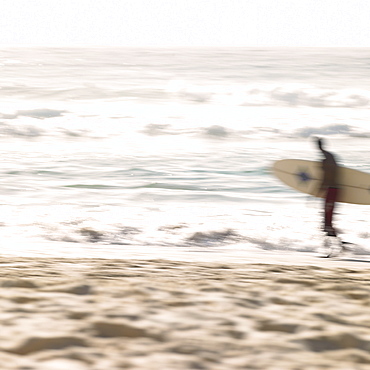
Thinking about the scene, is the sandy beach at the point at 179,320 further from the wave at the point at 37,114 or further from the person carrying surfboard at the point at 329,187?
the wave at the point at 37,114

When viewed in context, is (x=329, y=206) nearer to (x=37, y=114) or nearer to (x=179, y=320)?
(x=179, y=320)

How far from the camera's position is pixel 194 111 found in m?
101

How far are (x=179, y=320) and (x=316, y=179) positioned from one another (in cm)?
765

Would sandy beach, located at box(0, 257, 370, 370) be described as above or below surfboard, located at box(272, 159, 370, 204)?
above

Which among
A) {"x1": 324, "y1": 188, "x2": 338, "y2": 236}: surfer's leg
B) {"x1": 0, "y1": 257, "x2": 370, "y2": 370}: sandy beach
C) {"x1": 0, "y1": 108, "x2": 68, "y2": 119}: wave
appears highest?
{"x1": 0, "y1": 257, "x2": 370, "y2": 370}: sandy beach

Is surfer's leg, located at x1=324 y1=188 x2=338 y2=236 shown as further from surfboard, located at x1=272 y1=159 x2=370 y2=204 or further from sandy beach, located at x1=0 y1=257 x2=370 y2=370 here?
sandy beach, located at x1=0 y1=257 x2=370 y2=370

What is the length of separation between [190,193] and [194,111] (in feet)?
257

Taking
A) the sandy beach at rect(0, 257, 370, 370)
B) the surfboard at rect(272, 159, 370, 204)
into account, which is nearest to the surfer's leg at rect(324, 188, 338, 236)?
the surfboard at rect(272, 159, 370, 204)

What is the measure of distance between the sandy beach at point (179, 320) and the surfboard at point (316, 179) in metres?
5.18

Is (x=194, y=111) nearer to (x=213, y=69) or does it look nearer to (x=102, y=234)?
(x=213, y=69)

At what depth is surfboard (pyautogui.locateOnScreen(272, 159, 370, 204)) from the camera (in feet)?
32.6

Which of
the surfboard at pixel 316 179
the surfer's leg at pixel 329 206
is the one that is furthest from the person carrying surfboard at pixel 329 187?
the surfboard at pixel 316 179

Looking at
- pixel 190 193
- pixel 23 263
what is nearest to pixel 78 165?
pixel 190 193

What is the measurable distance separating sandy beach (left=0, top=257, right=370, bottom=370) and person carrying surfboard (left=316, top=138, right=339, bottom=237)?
4.46 meters
